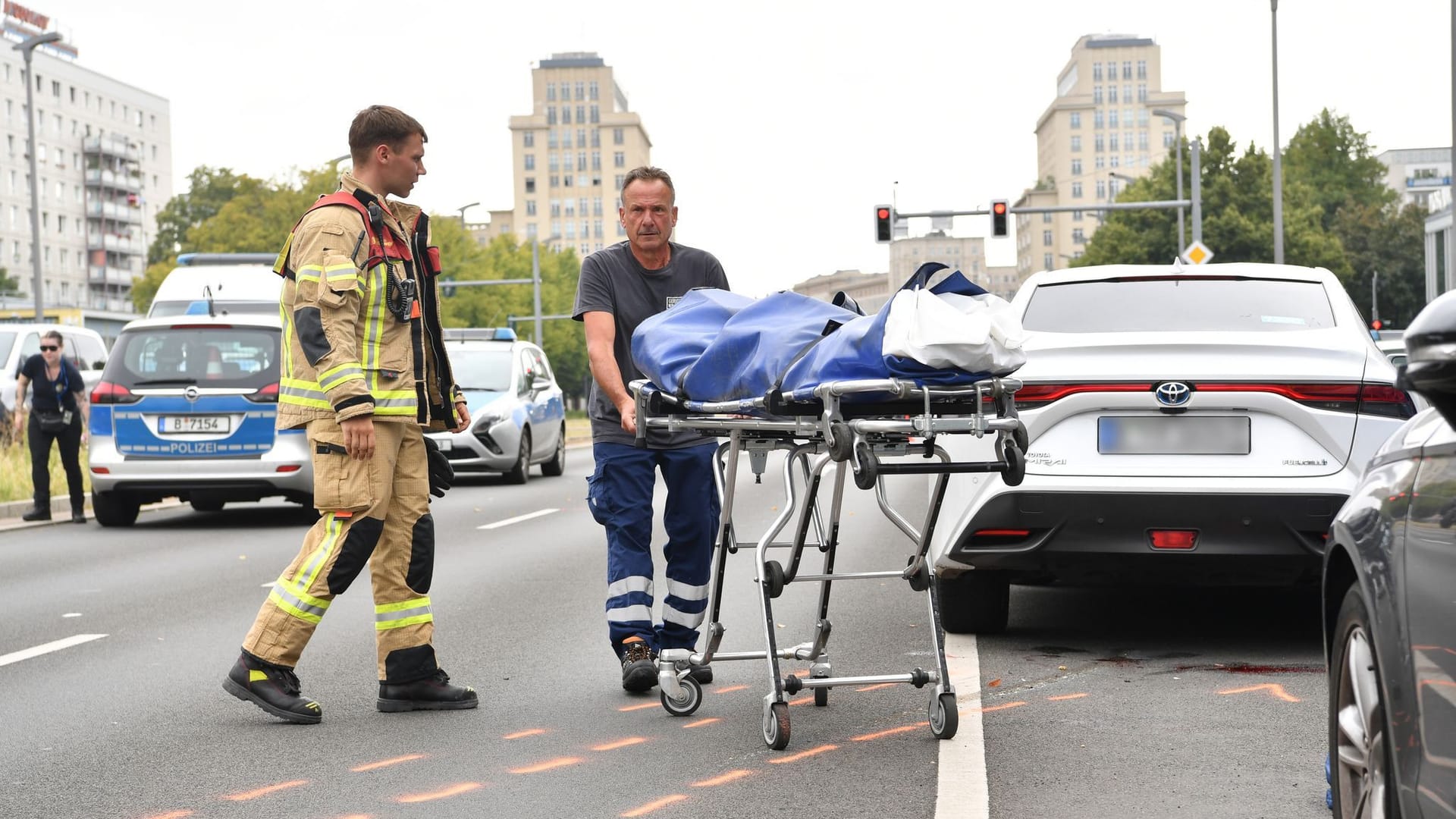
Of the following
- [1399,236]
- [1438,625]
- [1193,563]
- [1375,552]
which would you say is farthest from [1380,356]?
[1399,236]

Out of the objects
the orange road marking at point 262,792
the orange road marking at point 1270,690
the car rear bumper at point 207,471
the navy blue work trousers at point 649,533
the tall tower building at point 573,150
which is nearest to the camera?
the orange road marking at point 262,792

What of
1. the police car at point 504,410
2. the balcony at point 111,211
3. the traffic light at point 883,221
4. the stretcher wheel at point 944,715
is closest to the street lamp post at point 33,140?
the police car at point 504,410

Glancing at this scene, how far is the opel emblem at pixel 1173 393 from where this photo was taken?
6.64m

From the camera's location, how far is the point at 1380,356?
688cm

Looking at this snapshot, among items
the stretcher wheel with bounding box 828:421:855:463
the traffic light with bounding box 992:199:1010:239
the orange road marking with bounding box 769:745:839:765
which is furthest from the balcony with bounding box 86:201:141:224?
the stretcher wheel with bounding box 828:421:855:463

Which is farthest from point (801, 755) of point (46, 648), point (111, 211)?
point (111, 211)

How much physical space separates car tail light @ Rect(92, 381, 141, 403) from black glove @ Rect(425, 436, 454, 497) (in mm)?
8867

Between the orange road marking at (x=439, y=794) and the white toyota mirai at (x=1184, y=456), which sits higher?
the white toyota mirai at (x=1184, y=456)

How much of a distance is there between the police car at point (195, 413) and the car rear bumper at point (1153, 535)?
8.91m

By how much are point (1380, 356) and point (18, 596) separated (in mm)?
7331

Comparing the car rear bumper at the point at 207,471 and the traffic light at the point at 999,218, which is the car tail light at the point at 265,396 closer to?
the car rear bumper at the point at 207,471

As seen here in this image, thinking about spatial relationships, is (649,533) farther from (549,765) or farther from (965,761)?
(965,761)

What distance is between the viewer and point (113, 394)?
48.2 feet

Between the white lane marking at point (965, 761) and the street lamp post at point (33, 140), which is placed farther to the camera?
the street lamp post at point (33, 140)
